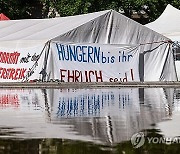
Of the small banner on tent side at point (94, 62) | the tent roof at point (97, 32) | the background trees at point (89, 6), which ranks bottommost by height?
the small banner on tent side at point (94, 62)

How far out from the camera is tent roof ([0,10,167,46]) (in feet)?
90.9

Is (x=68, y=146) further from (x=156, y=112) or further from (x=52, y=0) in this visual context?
(x=52, y=0)

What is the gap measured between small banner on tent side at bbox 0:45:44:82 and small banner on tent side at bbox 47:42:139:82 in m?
0.72

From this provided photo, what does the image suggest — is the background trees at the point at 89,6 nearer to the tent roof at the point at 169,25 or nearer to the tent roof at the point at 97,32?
the tent roof at the point at 169,25

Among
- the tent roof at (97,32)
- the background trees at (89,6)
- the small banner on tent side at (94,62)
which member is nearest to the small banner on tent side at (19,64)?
the tent roof at (97,32)

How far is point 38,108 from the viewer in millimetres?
16438

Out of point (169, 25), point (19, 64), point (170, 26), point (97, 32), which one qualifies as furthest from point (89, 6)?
point (19, 64)

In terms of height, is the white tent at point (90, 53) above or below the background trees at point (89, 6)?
below

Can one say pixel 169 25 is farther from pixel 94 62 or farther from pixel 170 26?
pixel 94 62

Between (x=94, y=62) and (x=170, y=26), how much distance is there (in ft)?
24.3

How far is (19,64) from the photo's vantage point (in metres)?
27.4

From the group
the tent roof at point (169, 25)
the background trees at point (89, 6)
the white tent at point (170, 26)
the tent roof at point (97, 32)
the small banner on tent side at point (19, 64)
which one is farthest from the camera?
the background trees at point (89, 6)

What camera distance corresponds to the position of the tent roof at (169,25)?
30653 mm

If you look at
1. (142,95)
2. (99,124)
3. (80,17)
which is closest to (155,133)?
(99,124)
